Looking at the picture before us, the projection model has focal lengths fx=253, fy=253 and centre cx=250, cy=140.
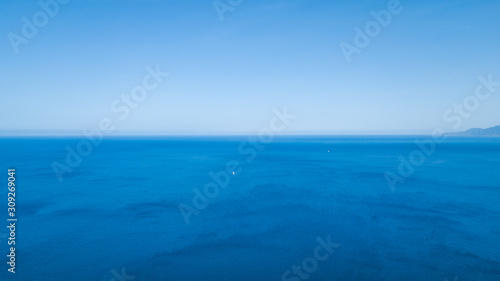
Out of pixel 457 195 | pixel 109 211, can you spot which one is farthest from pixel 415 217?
pixel 109 211

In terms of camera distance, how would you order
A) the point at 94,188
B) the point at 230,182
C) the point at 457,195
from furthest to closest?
the point at 230,182, the point at 94,188, the point at 457,195

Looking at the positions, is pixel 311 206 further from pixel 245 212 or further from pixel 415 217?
pixel 415 217

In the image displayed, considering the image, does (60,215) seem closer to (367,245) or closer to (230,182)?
(230,182)

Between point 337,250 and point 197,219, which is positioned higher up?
point 197,219

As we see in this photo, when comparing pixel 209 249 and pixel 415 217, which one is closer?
pixel 209 249

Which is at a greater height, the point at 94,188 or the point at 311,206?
the point at 94,188

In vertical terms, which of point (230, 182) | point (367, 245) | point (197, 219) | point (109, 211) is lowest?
point (367, 245)

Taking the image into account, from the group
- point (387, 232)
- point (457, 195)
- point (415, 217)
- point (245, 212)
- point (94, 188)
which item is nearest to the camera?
point (387, 232)

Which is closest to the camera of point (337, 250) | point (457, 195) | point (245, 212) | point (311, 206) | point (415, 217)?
point (337, 250)

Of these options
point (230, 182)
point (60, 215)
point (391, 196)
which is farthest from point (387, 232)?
point (60, 215)
